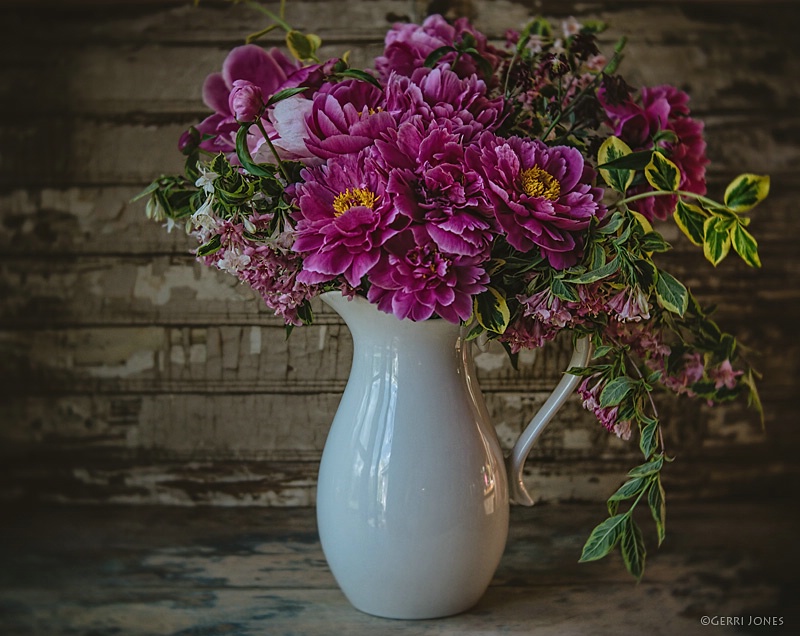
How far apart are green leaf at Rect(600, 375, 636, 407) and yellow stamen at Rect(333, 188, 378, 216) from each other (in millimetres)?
266

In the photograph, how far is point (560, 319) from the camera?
71 centimetres

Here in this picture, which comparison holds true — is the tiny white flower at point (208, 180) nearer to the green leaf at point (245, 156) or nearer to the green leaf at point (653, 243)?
the green leaf at point (245, 156)

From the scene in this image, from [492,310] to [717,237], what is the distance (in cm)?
19

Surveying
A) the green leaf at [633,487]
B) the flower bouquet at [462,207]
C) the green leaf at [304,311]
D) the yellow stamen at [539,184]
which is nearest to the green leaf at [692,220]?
the flower bouquet at [462,207]

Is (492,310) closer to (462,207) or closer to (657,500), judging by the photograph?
(462,207)

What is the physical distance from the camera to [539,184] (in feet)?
2.28

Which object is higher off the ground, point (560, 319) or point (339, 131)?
point (339, 131)

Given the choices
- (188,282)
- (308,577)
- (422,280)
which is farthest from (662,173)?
(188,282)

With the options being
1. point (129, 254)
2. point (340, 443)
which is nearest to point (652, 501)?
point (340, 443)

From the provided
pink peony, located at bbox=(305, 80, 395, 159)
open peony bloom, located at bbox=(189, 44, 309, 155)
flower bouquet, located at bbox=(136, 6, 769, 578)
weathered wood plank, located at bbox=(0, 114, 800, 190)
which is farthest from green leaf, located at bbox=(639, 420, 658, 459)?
weathered wood plank, located at bbox=(0, 114, 800, 190)

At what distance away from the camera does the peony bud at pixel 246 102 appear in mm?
707

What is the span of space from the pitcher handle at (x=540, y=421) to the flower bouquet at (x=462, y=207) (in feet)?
0.09

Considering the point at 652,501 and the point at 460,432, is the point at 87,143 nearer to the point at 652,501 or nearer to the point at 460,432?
the point at 460,432

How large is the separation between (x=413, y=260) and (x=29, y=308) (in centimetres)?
75
